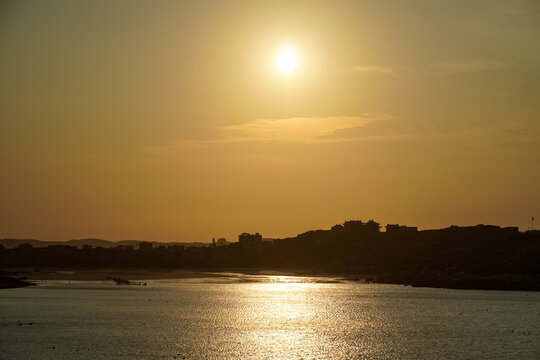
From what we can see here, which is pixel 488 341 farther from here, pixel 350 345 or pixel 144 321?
pixel 144 321

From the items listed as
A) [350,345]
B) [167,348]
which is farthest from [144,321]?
[350,345]

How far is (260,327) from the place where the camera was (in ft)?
→ 330

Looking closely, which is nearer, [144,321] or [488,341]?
[488,341]

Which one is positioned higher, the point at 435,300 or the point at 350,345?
the point at 435,300

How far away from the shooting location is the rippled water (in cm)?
7662

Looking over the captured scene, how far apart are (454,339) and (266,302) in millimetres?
65486

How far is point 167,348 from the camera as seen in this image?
78.1 m

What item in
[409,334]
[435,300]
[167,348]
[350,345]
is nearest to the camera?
[167,348]

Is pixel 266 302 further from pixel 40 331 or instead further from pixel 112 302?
pixel 40 331

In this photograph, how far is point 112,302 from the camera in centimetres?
14100

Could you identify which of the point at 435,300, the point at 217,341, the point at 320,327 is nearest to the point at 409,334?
the point at 320,327

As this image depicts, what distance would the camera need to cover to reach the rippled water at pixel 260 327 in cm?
7662

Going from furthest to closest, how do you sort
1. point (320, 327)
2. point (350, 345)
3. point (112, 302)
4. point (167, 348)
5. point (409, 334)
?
point (112, 302)
point (320, 327)
point (409, 334)
point (350, 345)
point (167, 348)

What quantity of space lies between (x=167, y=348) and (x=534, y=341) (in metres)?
46.8
